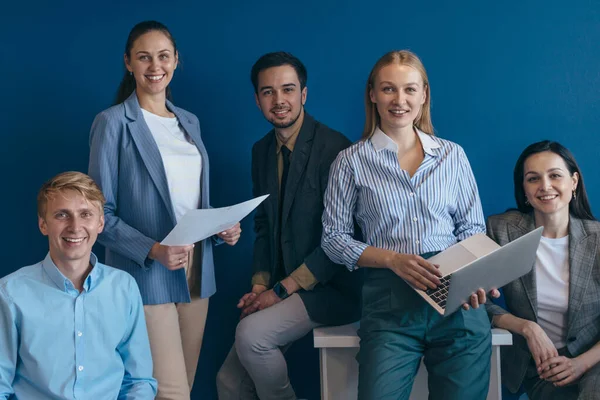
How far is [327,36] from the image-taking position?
111 inches

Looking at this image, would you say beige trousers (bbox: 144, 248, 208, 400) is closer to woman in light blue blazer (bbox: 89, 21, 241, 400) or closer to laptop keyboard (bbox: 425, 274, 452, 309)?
woman in light blue blazer (bbox: 89, 21, 241, 400)

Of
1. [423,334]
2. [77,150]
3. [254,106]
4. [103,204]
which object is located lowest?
[423,334]

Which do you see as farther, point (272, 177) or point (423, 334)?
point (272, 177)

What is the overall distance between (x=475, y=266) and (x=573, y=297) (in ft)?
2.20

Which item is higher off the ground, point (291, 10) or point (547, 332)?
point (291, 10)

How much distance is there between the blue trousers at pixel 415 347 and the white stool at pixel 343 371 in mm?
164

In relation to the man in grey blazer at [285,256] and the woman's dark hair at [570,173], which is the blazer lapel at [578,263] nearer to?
the woman's dark hair at [570,173]

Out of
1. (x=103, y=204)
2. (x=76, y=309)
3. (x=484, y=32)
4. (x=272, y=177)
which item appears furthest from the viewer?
(x=484, y=32)

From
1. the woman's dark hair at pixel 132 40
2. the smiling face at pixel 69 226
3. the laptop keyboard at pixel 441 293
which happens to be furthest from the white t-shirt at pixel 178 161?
the laptop keyboard at pixel 441 293

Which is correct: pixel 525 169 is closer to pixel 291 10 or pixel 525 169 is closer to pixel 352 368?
pixel 352 368

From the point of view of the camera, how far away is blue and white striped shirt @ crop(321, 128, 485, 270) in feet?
7.32

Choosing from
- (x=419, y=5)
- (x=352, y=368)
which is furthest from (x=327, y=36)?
(x=352, y=368)

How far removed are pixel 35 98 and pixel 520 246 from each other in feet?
6.63

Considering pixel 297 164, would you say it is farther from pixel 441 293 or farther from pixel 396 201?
pixel 441 293
